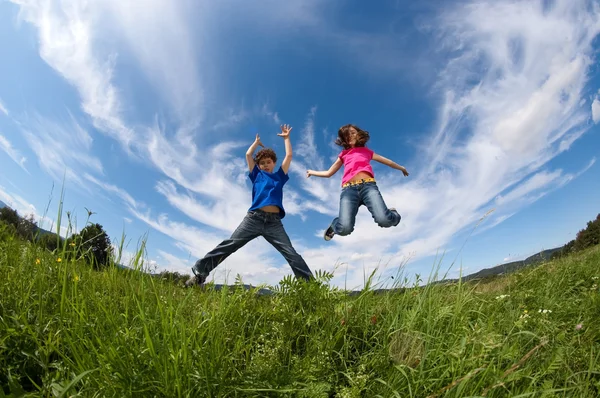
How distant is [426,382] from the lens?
2.21 meters

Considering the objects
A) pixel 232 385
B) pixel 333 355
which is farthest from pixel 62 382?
pixel 333 355

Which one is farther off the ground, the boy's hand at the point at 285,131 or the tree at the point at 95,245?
the boy's hand at the point at 285,131

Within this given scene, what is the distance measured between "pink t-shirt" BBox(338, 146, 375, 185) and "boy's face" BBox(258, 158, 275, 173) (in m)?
1.38

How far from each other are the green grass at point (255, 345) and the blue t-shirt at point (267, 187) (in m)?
3.27

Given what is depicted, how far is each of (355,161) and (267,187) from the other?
6.32ft

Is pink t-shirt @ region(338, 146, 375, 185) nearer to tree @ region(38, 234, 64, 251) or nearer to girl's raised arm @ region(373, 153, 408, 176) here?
girl's raised arm @ region(373, 153, 408, 176)

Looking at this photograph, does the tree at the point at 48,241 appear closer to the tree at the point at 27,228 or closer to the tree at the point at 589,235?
the tree at the point at 27,228

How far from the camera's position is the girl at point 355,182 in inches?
262

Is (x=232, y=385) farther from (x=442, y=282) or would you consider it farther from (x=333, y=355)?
(x=442, y=282)

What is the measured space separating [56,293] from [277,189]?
14.1 feet

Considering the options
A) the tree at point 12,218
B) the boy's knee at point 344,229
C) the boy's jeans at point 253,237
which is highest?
the boy's knee at point 344,229

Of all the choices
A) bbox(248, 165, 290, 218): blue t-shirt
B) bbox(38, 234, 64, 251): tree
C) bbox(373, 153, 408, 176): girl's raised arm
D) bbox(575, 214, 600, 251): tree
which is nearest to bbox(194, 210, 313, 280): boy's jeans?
bbox(248, 165, 290, 218): blue t-shirt

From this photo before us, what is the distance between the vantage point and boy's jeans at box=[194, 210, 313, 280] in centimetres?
616

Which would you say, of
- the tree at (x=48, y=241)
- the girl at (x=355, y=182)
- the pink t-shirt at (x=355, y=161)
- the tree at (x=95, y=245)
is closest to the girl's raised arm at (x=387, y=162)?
the girl at (x=355, y=182)
